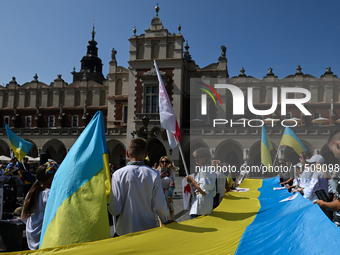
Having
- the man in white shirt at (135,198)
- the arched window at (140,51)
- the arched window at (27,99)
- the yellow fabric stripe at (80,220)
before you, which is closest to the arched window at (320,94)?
the arched window at (140,51)

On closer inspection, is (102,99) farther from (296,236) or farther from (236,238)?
(296,236)

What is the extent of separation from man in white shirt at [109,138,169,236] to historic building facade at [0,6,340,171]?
73.9 feet

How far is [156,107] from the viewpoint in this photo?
29.0 m

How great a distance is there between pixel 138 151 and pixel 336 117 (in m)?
32.3

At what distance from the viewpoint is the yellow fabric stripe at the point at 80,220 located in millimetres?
2961

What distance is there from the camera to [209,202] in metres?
5.01

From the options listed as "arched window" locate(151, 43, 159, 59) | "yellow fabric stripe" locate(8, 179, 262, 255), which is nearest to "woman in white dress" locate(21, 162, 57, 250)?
"yellow fabric stripe" locate(8, 179, 262, 255)

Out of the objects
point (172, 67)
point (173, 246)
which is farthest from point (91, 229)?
point (172, 67)

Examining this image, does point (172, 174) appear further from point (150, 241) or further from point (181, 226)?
point (150, 241)

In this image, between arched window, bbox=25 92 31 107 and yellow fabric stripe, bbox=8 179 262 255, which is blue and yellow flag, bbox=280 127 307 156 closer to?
yellow fabric stripe, bbox=8 179 262 255

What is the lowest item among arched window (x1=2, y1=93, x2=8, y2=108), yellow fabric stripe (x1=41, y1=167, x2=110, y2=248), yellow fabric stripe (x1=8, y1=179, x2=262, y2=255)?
yellow fabric stripe (x1=8, y1=179, x2=262, y2=255)

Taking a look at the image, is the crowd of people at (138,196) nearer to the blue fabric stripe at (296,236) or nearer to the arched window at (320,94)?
the blue fabric stripe at (296,236)

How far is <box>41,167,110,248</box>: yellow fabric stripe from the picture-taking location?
2.96 metres

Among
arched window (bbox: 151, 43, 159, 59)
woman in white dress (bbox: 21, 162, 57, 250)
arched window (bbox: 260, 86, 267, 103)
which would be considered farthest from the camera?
arched window (bbox: 260, 86, 267, 103)
